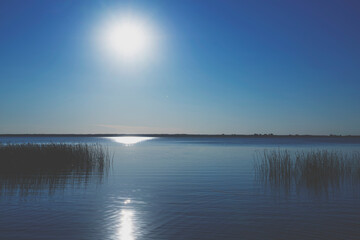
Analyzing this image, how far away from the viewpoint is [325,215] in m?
10.0

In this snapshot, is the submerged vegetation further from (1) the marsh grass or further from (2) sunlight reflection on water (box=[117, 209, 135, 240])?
(1) the marsh grass

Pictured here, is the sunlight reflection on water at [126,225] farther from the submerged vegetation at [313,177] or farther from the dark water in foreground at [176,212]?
the submerged vegetation at [313,177]

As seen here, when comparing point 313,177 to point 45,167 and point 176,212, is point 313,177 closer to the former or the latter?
point 176,212

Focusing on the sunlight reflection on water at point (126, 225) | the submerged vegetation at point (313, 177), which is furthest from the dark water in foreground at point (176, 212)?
the submerged vegetation at point (313, 177)

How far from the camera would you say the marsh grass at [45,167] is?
643 inches

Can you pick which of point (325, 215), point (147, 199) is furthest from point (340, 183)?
point (147, 199)

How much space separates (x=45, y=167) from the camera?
2256cm

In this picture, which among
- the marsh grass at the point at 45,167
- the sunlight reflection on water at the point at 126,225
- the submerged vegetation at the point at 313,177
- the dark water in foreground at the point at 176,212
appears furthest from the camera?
the marsh grass at the point at 45,167

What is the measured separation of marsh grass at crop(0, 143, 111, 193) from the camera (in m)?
16.3

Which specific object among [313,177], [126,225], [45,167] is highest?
[313,177]

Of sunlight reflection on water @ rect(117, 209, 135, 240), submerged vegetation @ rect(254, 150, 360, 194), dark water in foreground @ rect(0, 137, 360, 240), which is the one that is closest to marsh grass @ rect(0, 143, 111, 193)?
dark water in foreground @ rect(0, 137, 360, 240)

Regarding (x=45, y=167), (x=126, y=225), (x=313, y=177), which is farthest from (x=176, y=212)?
(x=45, y=167)

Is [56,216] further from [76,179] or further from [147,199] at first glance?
[76,179]

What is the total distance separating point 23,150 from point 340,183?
2130cm
